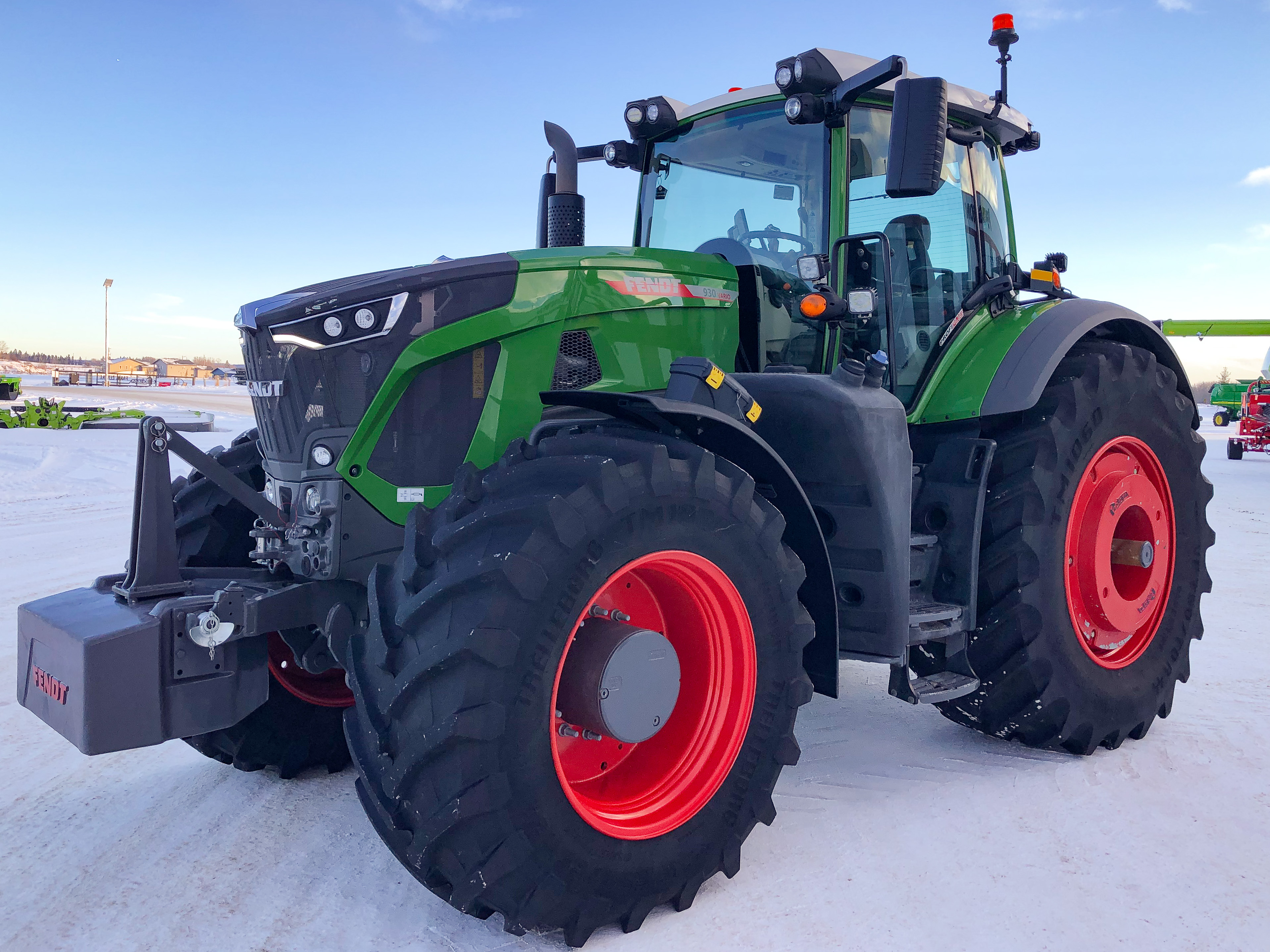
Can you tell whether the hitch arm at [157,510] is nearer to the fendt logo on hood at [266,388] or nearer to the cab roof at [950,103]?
the fendt logo on hood at [266,388]

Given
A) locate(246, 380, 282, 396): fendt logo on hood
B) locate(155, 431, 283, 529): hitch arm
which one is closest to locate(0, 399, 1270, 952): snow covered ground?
locate(155, 431, 283, 529): hitch arm

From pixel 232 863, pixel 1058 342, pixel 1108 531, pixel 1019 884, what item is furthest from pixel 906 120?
pixel 232 863

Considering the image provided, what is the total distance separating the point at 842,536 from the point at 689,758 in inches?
39.4

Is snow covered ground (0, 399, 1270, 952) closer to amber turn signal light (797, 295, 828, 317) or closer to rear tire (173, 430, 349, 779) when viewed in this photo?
rear tire (173, 430, 349, 779)

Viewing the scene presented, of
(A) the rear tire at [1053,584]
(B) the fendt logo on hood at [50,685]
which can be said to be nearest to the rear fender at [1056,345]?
(A) the rear tire at [1053,584]

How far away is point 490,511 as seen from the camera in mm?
2148

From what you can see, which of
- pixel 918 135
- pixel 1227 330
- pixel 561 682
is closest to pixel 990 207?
pixel 918 135

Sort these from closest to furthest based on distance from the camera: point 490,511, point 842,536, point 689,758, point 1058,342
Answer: point 490,511
point 689,758
point 842,536
point 1058,342

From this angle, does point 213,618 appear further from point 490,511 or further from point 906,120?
point 906,120

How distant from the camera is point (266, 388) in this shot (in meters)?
2.72

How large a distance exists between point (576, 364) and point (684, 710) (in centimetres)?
111

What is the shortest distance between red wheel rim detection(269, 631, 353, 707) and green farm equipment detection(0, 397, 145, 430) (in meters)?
18.1

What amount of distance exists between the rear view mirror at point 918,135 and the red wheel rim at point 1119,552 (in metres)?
1.48

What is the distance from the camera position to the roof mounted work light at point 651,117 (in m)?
3.80
